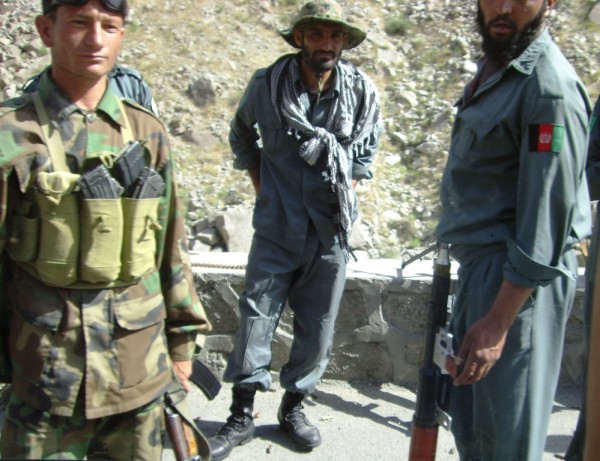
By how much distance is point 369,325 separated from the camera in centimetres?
409

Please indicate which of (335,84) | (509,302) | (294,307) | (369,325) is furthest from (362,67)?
(509,302)

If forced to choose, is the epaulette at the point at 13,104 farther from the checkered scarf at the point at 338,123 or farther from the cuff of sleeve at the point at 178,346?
the checkered scarf at the point at 338,123

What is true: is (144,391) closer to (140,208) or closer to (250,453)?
(140,208)

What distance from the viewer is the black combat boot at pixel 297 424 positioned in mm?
3449

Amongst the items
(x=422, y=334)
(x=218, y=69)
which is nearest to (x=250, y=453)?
(x=422, y=334)

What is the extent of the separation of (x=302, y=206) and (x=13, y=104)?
1.56 m

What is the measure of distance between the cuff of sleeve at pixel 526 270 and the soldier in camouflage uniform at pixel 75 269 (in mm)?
1033

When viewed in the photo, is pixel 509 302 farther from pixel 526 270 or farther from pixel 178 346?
pixel 178 346

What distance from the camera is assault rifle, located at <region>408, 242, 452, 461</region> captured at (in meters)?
2.45

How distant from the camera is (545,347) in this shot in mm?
2238

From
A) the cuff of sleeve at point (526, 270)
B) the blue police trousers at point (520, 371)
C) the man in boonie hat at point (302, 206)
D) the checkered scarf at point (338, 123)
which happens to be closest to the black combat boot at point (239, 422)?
the man in boonie hat at point (302, 206)

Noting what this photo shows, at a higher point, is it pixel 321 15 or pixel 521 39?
pixel 321 15

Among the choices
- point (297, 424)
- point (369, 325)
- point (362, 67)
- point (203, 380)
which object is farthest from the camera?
point (362, 67)

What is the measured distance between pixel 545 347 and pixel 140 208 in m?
1.29
